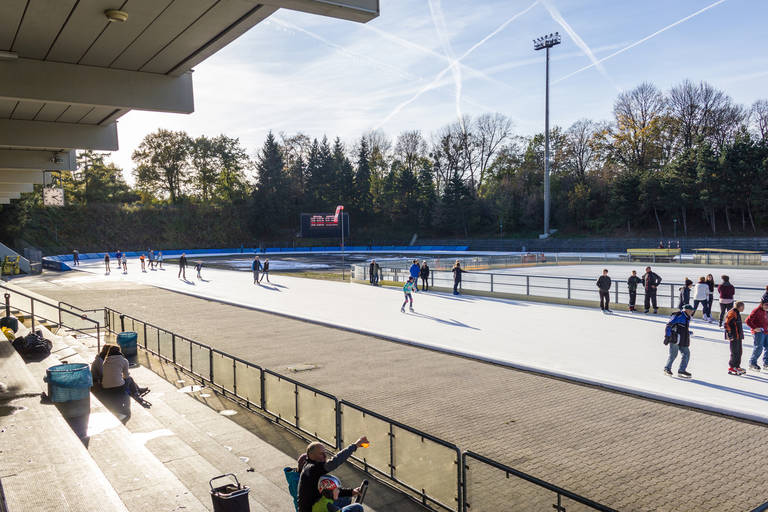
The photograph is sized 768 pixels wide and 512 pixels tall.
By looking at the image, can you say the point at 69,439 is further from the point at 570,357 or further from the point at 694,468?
the point at 570,357

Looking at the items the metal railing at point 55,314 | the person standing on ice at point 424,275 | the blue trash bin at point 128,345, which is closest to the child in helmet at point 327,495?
the blue trash bin at point 128,345

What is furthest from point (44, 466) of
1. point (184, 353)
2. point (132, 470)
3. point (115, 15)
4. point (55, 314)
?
point (55, 314)

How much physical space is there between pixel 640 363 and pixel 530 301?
10.6 meters

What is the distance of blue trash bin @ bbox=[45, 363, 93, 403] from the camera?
806 cm

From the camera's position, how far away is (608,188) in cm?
7844

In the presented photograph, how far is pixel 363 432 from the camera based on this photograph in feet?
21.9

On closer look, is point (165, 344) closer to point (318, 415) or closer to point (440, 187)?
point (318, 415)

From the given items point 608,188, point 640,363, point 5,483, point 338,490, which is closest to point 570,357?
point 640,363

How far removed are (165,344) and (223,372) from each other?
11.3 ft

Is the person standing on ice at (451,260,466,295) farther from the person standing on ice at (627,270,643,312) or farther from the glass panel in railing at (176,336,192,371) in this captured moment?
the glass panel in railing at (176,336,192,371)

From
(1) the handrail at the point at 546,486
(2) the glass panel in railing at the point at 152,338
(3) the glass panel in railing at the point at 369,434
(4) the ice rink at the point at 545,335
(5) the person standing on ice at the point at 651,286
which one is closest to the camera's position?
(1) the handrail at the point at 546,486

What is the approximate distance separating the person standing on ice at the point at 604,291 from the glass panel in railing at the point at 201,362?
46.3 feet

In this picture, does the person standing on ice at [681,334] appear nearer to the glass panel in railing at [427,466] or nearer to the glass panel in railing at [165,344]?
the glass panel in railing at [427,466]

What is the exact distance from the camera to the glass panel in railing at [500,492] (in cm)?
486
